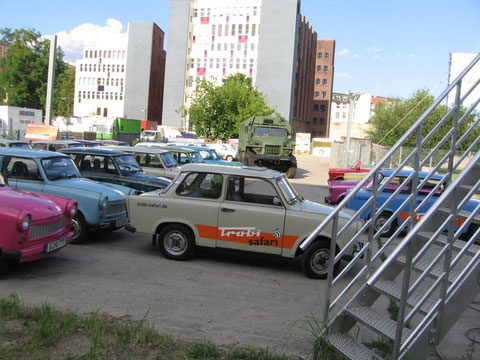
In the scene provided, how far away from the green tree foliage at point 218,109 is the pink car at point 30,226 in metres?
34.1

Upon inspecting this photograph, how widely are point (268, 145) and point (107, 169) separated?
1625 centimetres

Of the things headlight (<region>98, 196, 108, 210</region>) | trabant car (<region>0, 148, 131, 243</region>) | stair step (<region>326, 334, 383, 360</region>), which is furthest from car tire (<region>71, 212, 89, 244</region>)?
stair step (<region>326, 334, 383, 360</region>)

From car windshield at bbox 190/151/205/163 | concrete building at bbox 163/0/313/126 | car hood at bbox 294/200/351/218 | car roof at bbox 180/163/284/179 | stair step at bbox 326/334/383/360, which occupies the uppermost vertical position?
concrete building at bbox 163/0/313/126

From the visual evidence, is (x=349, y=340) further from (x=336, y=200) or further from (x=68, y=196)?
(x=336, y=200)

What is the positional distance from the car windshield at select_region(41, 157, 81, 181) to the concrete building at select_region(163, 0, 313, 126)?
7139 centimetres

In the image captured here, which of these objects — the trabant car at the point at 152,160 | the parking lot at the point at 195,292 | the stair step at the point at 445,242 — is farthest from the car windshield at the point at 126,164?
the stair step at the point at 445,242

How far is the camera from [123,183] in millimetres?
10977

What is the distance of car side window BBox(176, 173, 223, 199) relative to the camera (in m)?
7.78

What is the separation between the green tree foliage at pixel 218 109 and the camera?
4088cm

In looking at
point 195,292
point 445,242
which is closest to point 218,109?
point 195,292

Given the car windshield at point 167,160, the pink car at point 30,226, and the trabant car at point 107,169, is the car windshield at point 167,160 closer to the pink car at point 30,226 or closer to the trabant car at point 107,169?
the trabant car at point 107,169

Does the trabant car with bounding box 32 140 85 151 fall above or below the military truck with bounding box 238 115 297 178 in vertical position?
below

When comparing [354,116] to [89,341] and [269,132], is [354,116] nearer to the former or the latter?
[269,132]

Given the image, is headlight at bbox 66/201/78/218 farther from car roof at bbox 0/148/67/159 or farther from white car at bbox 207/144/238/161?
white car at bbox 207/144/238/161
